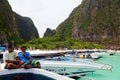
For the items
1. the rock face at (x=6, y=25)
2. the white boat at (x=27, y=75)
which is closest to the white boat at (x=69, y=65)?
the white boat at (x=27, y=75)

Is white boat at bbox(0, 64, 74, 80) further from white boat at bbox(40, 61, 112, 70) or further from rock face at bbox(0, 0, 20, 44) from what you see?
rock face at bbox(0, 0, 20, 44)

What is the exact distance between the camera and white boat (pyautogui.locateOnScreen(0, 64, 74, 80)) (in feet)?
20.4

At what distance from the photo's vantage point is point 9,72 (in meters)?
6.29

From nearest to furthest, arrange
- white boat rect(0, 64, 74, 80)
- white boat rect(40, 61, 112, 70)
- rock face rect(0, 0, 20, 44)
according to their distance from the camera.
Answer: white boat rect(0, 64, 74, 80), white boat rect(40, 61, 112, 70), rock face rect(0, 0, 20, 44)

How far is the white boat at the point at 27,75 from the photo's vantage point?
6215 mm

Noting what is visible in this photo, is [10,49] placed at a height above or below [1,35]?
below

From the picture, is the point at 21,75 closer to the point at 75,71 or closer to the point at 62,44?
the point at 75,71

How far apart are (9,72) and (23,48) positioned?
3.71m

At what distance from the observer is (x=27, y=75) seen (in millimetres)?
6340

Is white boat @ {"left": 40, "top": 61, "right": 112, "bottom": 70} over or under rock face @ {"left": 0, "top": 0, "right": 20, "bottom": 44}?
under

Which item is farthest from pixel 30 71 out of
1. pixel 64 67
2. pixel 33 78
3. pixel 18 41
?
pixel 18 41

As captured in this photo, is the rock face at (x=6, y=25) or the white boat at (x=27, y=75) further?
the rock face at (x=6, y=25)

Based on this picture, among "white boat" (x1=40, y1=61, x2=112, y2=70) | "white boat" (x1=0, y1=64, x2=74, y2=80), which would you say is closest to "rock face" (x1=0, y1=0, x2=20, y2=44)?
"white boat" (x1=40, y1=61, x2=112, y2=70)

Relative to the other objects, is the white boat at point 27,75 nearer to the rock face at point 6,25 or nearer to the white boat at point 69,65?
the white boat at point 69,65
